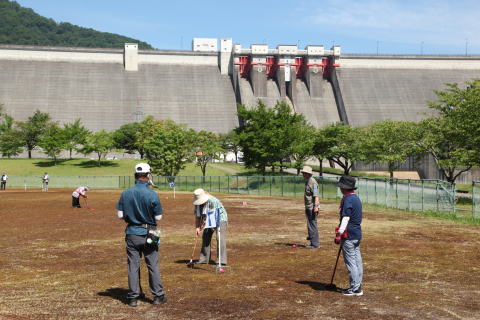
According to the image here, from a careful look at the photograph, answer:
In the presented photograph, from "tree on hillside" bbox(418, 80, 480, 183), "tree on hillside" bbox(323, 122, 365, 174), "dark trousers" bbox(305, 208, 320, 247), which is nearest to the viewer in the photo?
"dark trousers" bbox(305, 208, 320, 247)

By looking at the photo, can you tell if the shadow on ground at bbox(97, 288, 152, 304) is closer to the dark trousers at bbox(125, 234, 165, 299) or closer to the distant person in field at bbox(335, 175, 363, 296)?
the dark trousers at bbox(125, 234, 165, 299)

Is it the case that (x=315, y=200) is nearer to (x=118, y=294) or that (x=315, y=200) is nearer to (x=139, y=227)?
(x=118, y=294)

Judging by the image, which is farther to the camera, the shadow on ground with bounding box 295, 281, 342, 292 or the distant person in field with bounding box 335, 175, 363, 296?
the shadow on ground with bounding box 295, 281, 342, 292

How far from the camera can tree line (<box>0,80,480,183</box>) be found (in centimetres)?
4512

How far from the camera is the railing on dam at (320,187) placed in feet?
103

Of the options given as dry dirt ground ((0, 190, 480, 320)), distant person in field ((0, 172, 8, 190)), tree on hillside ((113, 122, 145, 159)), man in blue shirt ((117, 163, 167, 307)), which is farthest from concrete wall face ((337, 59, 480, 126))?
man in blue shirt ((117, 163, 167, 307))

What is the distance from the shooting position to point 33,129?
10356 cm

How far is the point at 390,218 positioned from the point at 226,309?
20.5 m

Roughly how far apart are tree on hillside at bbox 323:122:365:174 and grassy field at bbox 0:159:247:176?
17.8 metres

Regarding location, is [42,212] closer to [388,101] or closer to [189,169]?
[189,169]

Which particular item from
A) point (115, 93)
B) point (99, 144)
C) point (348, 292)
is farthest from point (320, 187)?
point (115, 93)

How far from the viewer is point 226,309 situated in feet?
31.2

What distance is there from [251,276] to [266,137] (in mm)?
52044

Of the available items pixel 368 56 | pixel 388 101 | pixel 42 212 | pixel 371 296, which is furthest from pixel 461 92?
pixel 368 56
